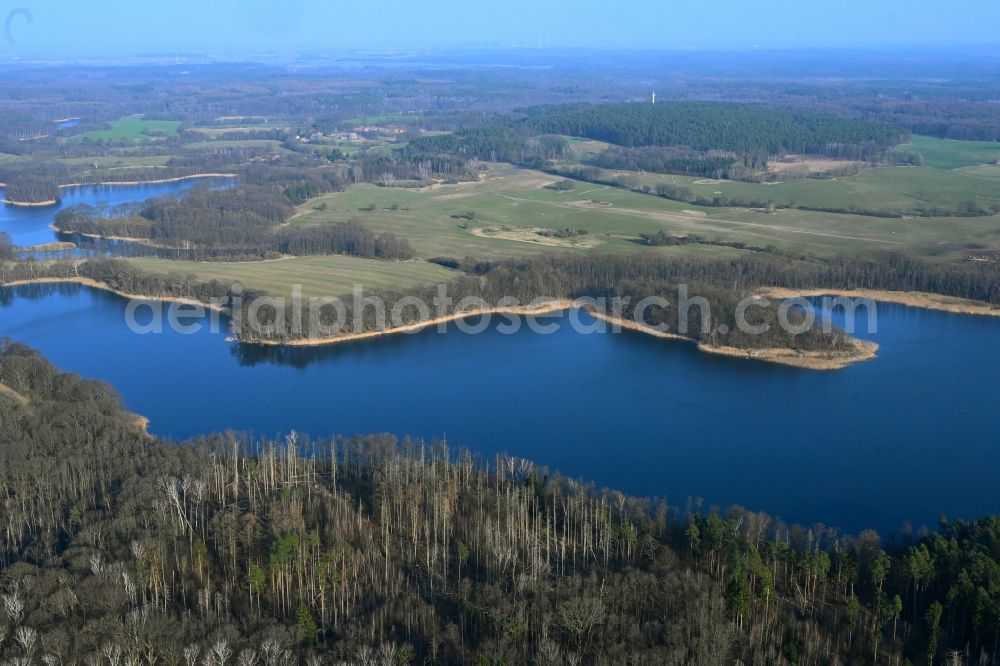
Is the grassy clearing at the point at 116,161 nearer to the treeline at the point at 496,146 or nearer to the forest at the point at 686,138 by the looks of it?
the treeline at the point at 496,146

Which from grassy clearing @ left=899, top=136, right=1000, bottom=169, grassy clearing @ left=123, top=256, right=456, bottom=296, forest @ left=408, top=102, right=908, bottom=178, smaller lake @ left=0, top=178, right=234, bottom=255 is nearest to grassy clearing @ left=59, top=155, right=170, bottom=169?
smaller lake @ left=0, top=178, right=234, bottom=255

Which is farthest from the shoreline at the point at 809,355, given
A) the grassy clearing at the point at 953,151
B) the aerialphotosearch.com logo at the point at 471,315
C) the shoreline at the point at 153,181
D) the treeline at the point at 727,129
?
the shoreline at the point at 153,181

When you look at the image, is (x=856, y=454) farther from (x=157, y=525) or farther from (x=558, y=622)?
(x=157, y=525)

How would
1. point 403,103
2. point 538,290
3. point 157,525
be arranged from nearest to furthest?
point 157,525 < point 538,290 < point 403,103

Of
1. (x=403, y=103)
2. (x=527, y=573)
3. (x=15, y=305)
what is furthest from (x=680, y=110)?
(x=527, y=573)

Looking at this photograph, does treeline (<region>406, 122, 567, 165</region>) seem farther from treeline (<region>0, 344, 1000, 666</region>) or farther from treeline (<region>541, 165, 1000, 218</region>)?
treeline (<region>0, 344, 1000, 666</region>)

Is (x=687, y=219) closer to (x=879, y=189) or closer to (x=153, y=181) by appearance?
(x=879, y=189)
